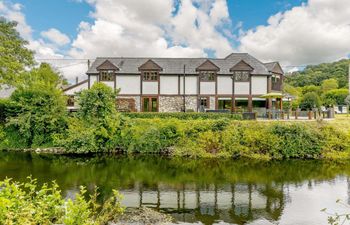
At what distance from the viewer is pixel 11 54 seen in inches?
1002

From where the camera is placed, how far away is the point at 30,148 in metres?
23.4

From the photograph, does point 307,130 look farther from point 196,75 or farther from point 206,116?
point 196,75

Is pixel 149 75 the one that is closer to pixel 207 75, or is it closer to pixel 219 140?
pixel 207 75

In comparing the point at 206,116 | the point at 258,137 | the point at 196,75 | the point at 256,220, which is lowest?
the point at 256,220

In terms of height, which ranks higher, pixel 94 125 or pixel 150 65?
pixel 150 65

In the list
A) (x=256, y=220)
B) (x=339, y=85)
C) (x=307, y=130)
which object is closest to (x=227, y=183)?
(x=256, y=220)

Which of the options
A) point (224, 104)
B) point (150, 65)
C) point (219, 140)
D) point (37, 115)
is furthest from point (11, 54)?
point (224, 104)

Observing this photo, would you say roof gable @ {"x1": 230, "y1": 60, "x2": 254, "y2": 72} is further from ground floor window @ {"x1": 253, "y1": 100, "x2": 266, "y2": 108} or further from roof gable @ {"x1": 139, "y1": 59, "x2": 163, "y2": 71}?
roof gable @ {"x1": 139, "y1": 59, "x2": 163, "y2": 71}

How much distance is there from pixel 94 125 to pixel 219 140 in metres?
9.31

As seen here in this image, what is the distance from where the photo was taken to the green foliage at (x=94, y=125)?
21.8m

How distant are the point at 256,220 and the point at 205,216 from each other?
5.30ft

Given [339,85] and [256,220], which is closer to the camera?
[256,220]

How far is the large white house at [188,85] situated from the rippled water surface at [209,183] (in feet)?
A: 34.7

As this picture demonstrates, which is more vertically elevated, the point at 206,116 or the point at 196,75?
the point at 196,75
